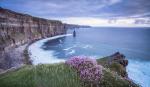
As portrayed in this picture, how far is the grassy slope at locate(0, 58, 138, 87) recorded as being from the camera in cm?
933

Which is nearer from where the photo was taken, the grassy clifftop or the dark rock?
the grassy clifftop

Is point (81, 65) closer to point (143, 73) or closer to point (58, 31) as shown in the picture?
point (143, 73)

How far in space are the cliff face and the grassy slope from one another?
22025mm

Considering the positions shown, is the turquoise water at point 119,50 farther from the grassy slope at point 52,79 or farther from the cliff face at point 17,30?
the grassy slope at point 52,79

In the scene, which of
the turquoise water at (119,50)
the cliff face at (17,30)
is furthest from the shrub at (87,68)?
the cliff face at (17,30)

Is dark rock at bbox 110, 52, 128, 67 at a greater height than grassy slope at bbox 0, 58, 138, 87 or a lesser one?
lesser

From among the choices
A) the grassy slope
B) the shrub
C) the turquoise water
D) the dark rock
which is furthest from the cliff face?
the shrub

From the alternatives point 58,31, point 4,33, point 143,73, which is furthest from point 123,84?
point 58,31

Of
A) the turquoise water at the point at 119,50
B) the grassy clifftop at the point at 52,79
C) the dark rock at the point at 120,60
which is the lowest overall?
the turquoise water at the point at 119,50

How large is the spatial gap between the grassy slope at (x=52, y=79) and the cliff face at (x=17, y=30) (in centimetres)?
2203

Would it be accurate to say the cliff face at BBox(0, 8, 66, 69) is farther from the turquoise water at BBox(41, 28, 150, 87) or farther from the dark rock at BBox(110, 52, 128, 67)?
the dark rock at BBox(110, 52, 128, 67)

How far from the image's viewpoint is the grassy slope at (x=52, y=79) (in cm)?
933

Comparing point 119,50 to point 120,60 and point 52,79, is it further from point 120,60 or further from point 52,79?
point 52,79

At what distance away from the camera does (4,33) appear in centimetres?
5559
